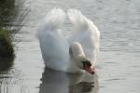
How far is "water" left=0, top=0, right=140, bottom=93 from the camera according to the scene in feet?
44.9

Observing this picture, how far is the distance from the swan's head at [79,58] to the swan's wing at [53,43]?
0.50 metres

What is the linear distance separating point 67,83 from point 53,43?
6.28 ft

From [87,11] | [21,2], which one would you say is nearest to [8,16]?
[87,11]

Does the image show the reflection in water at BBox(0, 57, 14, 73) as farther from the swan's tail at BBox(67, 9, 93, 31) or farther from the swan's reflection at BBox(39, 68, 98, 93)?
the swan's tail at BBox(67, 9, 93, 31)

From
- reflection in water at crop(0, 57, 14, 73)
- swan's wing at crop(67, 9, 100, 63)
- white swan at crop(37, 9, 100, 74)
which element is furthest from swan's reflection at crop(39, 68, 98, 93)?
reflection in water at crop(0, 57, 14, 73)

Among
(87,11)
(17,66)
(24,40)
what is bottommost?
(87,11)

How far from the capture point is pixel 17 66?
51.5 feet

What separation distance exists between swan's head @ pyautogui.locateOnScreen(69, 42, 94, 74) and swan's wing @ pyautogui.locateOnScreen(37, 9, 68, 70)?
503 millimetres

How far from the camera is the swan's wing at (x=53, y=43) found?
16.0m

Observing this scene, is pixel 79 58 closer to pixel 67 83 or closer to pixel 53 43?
pixel 67 83

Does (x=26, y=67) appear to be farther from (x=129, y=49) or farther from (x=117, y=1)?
(x=117, y=1)

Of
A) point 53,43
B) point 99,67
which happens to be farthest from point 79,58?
point 53,43

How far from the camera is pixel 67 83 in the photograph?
14.6 metres

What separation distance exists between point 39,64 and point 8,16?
7.95 meters
